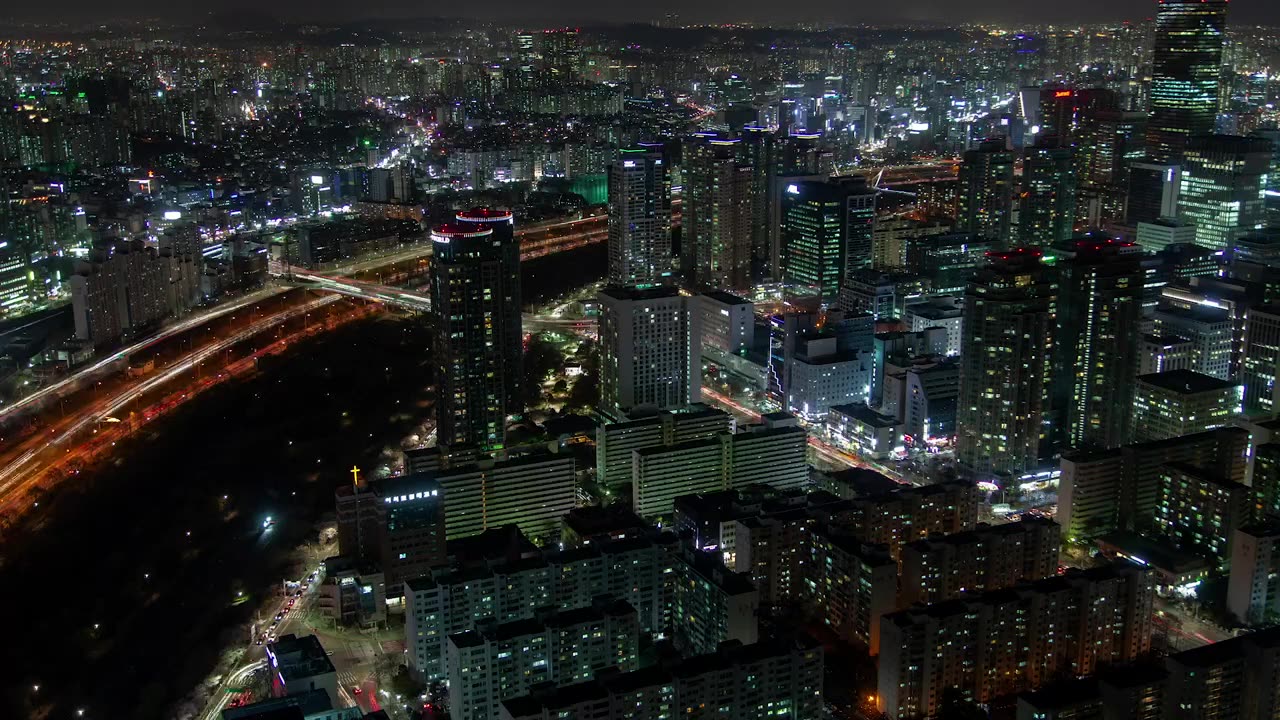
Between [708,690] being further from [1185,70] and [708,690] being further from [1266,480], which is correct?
[1185,70]

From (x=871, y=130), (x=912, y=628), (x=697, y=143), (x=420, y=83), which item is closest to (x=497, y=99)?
(x=420, y=83)

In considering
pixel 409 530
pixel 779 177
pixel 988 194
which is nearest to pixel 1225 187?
pixel 988 194

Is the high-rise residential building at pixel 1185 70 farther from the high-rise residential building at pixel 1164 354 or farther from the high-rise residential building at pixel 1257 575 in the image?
the high-rise residential building at pixel 1257 575

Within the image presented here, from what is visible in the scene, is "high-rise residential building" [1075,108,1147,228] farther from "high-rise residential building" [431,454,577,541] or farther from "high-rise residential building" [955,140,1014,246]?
"high-rise residential building" [431,454,577,541]

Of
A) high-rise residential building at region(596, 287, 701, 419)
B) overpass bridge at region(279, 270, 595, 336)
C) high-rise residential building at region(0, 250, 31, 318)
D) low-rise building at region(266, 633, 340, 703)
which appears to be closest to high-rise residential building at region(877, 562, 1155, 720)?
low-rise building at region(266, 633, 340, 703)

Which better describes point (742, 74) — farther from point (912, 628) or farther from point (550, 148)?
point (912, 628)

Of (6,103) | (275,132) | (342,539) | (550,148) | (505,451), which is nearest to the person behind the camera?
(342,539)
